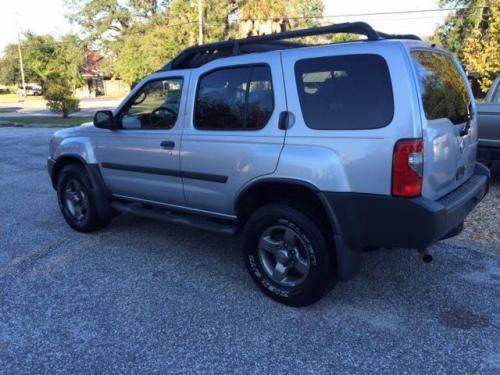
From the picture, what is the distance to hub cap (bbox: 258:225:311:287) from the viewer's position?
11.8ft

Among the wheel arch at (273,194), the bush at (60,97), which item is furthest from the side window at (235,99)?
the bush at (60,97)

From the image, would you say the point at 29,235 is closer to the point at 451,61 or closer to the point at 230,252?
the point at 230,252

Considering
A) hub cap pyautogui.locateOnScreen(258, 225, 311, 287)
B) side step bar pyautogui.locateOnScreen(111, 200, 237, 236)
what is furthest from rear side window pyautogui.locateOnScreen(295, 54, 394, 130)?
side step bar pyautogui.locateOnScreen(111, 200, 237, 236)

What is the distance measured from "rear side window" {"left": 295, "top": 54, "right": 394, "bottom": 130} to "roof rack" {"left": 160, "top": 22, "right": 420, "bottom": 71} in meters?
0.28

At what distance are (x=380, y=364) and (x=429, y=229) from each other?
2.99ft

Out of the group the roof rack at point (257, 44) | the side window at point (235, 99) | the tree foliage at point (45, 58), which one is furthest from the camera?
the tree foliage at point (45, 58)

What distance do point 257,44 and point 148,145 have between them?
1417 millimetres

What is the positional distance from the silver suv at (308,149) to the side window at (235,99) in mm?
12

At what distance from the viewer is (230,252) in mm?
4809

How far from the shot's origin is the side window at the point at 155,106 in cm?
439

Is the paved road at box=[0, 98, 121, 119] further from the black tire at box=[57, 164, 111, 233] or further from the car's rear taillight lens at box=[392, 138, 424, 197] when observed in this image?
the car's rear taillight lens at box=[392, 138, 424, 197]

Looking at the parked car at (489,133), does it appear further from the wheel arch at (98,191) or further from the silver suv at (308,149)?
the wheel arch at (98,191)

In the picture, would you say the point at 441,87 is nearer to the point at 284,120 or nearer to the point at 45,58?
the point at 284,120

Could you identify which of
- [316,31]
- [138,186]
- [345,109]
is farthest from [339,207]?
[138,186]
